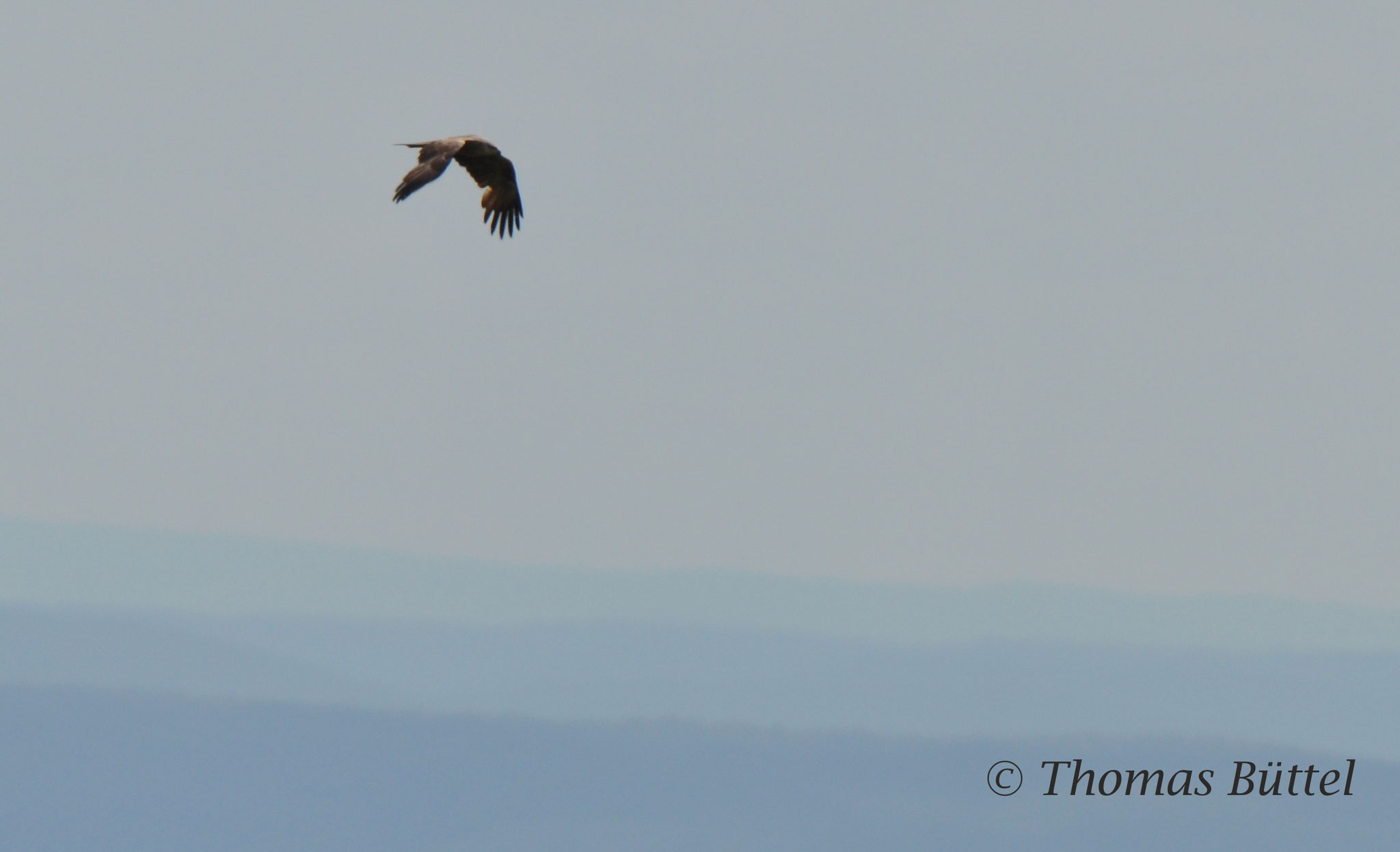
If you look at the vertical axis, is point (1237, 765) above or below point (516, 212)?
below

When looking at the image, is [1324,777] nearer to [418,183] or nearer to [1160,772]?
[1160,772]

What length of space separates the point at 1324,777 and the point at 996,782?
314 inches

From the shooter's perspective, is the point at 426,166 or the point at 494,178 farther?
the point at 494,178

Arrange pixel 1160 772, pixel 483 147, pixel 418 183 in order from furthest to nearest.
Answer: pixel 1160 772 → pixel 483 147 → pixel 418 183

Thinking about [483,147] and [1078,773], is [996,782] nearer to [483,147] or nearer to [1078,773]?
[1078,773]

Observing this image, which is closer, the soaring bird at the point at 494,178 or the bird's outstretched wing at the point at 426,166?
the bird's outstretched wing at the point at 426,166

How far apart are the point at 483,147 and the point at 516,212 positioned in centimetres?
225

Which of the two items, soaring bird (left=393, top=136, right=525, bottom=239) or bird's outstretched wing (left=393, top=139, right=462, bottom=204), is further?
soaring bird (left=393, top=136, right=525, bottom=239)

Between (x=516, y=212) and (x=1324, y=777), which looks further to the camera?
(x=1324, y=777)

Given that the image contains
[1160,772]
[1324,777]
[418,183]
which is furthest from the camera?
[1324,777]

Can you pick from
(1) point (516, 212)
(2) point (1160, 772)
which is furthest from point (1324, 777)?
(1) point (516, 212)

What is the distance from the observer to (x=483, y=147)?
38.0 metres

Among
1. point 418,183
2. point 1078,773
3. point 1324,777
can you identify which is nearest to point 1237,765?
point 1324,777

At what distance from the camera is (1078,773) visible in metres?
45.2
